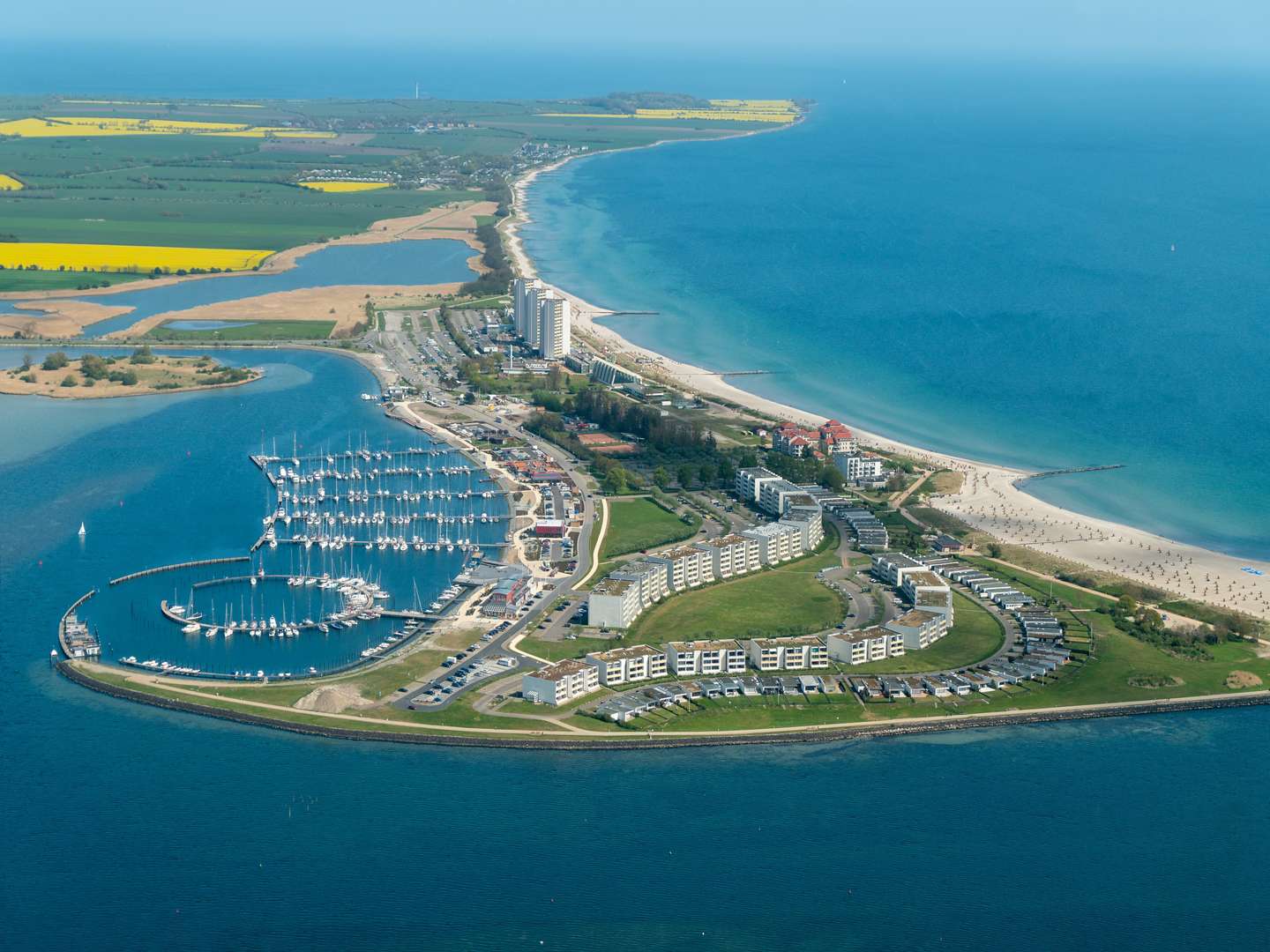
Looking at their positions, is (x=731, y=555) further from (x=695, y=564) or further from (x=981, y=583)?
(x=981, y=583)

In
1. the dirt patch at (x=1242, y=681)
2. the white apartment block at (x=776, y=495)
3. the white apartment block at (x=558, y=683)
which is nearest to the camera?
the white apartment block at (x=558, y=683)

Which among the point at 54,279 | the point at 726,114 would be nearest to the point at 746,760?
the point at 54,279

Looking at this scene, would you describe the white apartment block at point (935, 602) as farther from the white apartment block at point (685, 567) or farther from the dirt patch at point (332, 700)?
the dirt patch at point (332, 700)

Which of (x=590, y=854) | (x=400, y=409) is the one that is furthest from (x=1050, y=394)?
(x=590, y=854)

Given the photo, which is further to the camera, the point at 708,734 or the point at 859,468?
the point at 859,468

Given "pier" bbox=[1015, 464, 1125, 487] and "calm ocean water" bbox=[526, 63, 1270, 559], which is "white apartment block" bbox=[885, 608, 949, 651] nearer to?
"calm ocean water" bbox=[526, 63, 1270, 559]

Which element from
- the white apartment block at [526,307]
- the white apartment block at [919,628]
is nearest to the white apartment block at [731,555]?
the white apartment block at [919,628]

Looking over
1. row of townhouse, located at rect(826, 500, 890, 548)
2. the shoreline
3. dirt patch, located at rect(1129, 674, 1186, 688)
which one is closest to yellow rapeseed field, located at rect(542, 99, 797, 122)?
the shoreline
